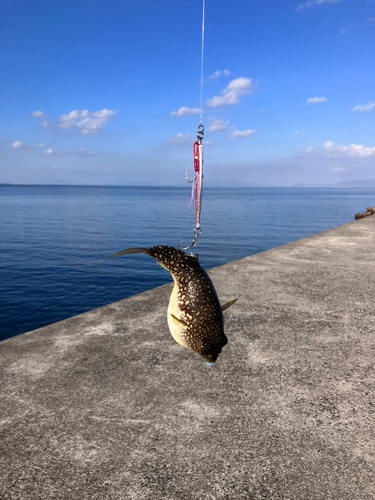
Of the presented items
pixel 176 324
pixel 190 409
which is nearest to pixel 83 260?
pixel 190 409

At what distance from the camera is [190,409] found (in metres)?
3.50

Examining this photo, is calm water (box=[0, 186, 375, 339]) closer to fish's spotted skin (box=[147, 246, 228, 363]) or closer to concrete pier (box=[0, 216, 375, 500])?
concrete pier (box=[0, 216, 375, 500])

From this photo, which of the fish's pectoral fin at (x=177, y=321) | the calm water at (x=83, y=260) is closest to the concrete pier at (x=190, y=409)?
the fish's pectoral fin at (x=177, y=321)

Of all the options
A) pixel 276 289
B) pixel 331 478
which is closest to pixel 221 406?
pixel 331 478

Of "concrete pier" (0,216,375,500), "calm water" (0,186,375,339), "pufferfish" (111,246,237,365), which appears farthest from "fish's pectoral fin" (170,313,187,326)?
"calm water" (0,186,375,339)

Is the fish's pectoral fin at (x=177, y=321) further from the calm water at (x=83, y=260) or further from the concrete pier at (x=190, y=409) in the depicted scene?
the calm water at (x=83, y=260)

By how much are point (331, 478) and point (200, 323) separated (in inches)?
63.7

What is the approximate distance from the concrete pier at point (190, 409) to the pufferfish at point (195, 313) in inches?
44.6

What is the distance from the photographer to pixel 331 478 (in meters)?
2.73

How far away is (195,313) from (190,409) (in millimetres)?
1589

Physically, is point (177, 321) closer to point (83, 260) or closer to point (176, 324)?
point (176, 324)

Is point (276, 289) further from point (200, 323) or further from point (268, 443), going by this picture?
point (200, 323)

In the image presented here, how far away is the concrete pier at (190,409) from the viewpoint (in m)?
2.72

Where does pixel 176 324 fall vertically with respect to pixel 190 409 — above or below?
above
